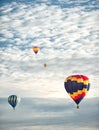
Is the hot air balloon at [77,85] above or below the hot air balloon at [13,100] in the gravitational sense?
above

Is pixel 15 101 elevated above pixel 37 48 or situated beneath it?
situated beneath

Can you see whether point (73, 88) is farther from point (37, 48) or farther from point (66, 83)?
point (37, 48)

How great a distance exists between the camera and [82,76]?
89875mm

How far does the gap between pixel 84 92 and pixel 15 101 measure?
2600 centimetres

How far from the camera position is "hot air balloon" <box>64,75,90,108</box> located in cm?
8919

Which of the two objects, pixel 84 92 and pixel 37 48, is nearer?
pixel 84 92

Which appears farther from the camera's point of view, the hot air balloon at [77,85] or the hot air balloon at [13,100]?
the hot air balloon at [13,100]

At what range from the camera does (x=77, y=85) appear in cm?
8938

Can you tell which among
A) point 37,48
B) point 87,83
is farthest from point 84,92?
point 37,48

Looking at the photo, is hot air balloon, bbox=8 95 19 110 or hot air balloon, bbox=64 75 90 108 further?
hot air balloon, bbox=8 95 19 110

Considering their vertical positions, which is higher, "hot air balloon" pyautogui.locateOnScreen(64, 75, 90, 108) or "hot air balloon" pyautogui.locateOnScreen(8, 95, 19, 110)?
"hot air balloon" pyautogui.locateOnScreen(64, 75, 90, 108)

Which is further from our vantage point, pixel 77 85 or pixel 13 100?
pixel 13 100

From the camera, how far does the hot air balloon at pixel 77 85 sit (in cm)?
8919

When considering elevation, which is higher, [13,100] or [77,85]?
[77,85]
